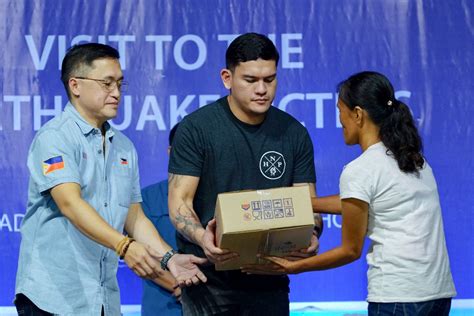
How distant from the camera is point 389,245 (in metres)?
3.10

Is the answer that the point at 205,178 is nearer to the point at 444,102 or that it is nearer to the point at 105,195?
the point at 105,195

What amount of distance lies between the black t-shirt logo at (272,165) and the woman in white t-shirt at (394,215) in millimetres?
401

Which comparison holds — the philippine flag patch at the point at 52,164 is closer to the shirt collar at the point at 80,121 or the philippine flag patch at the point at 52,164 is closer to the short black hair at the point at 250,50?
the shirt collar at the point at 80,121

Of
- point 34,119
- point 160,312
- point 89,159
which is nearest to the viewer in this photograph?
point 89,159

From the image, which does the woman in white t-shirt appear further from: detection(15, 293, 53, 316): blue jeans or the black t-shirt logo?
detection(15, 293, 53, 316): blue jeans

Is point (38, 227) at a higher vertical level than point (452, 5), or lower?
lower

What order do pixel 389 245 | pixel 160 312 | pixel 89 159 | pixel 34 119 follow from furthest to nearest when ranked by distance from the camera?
pixel 34 119
pixel 160 312
pixel 89 159
pixel 389 245

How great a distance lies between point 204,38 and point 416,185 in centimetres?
211

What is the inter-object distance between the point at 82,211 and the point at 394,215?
999mm

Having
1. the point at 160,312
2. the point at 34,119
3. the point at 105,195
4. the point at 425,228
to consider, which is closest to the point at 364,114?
the point at 425,228

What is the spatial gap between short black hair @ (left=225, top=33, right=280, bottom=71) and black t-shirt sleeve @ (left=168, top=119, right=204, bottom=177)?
29 centimetres

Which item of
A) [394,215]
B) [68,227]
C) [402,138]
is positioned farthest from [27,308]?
[402,138]

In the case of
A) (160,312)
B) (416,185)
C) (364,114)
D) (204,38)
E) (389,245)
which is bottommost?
(160,312)

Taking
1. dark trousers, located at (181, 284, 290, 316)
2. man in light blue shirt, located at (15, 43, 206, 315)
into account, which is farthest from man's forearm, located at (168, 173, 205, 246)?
dark trousers, located at (181, 284, 290, 316)
